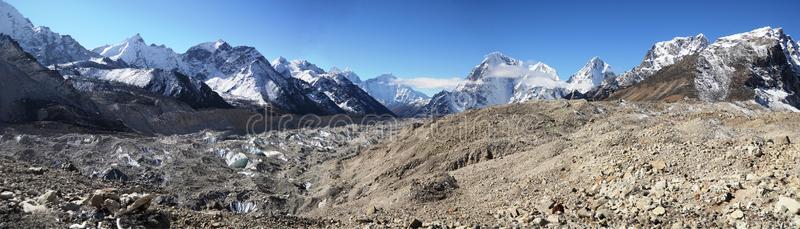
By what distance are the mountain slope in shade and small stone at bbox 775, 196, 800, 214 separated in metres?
121

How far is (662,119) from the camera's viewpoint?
140 ft

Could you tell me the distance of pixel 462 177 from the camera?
26844 mm

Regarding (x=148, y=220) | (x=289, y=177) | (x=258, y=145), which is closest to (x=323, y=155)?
(x=258, y=145)

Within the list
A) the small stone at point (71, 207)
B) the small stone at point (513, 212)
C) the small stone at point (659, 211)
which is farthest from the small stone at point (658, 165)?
the small stone at point (71, 207)

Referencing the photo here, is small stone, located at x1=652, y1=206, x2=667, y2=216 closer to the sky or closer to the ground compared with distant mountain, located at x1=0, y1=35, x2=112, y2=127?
closer to the ground

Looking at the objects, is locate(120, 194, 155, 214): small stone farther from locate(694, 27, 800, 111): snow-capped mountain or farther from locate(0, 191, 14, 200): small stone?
locate(694, 27, 800, 111): snow-capped mountain

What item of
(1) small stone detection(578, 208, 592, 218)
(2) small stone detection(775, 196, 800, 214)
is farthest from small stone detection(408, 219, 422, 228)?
(2) small stone detection(775, 196, 800, 214)

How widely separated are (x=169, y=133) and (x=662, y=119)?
90471 millimetres

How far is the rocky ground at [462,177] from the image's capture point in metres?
12.2

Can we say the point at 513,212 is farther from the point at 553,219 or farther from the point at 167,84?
the point at 167,84

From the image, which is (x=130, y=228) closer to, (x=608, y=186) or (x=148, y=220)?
(x=148, y=220)

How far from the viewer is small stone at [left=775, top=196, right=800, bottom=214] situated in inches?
450

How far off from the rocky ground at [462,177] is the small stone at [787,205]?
34mm

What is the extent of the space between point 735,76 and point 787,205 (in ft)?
493
